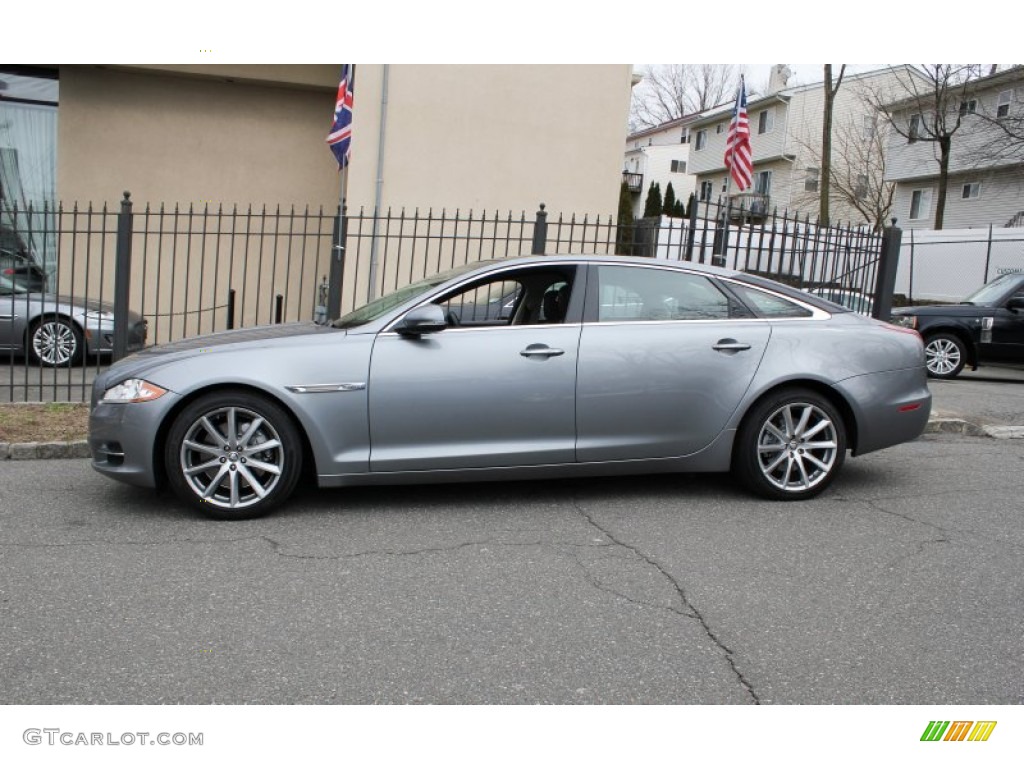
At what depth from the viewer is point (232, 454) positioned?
532cm

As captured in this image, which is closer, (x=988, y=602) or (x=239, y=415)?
(x=988, y=602)

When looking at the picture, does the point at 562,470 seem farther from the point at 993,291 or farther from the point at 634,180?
the point at 634,180

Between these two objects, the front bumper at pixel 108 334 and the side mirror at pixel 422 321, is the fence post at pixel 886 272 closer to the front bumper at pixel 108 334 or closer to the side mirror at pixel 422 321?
the side mirror at pixel 422 321

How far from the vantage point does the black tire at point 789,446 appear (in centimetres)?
583

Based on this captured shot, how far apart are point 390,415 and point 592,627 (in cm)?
199

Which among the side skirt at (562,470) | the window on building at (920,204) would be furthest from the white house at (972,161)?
the side skirt at (562,470)

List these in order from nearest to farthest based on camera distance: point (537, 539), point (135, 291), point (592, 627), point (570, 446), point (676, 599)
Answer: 1. point (592, 627)
2. point (676, 599)
3. point (537, 539)
4. point (570, 446)
5. point (135, 291)

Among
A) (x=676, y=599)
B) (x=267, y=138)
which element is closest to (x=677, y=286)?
(x=676, y=599)

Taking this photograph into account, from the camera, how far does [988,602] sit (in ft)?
14.0

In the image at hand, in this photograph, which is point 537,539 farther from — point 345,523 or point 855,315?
point 855,315

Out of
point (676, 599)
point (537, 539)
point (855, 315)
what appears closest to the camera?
point (676, 599)

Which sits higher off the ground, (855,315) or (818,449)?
(855,315)

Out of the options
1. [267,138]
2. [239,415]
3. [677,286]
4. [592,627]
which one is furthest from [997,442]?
[267,138]

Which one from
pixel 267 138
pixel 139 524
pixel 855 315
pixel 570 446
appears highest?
pixel 267 138
